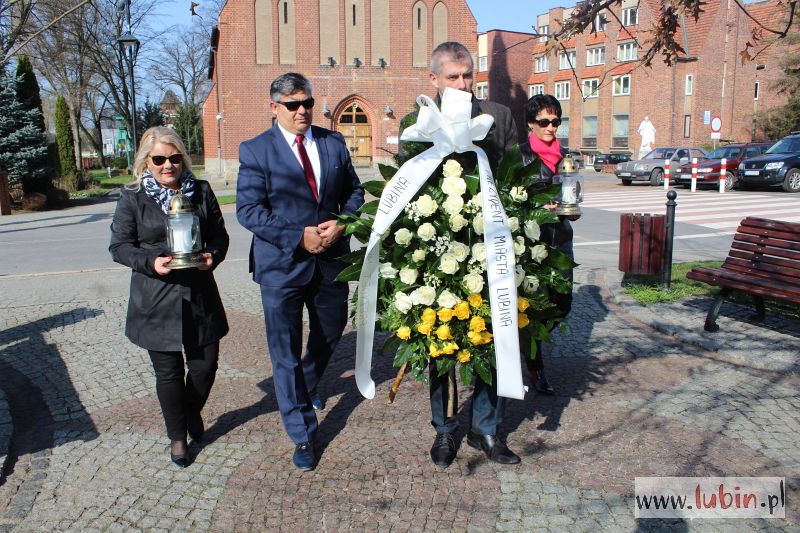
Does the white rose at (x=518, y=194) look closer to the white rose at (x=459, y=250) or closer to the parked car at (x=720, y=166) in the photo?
the white rose at (x=459, y=250)

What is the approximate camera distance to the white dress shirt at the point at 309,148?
3994mm

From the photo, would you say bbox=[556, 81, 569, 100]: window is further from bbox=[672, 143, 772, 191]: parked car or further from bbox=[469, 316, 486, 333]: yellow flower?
bbox=[469, 316, 486, 333]: yellow flower

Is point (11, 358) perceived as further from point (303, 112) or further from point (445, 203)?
point (445, 203)

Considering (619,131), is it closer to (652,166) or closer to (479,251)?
(652,166)

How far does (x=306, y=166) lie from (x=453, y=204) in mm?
1017

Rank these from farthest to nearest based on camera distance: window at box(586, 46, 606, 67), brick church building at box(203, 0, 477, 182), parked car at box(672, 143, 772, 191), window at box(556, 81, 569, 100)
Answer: window at box(556, 81, 569, 100), window at box(586, 46, 606, 67), brick church building at box(203, 0, 477, 182), parked car at box(672, 143, 772, 191)

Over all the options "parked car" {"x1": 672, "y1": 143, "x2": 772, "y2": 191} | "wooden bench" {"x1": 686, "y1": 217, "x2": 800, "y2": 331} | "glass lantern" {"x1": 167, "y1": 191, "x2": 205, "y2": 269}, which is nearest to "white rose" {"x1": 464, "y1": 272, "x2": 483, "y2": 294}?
"glass lantern" {"x1": 167, "y1": 191, "x2": 205, "y2": 269}

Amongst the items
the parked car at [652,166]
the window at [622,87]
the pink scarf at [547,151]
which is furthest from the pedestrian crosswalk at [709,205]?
the window at [622,87]

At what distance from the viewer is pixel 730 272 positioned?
21.1 feet

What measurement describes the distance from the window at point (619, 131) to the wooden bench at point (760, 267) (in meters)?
47.2

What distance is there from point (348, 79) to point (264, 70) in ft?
14.4

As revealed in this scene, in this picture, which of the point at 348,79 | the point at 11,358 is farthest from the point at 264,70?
the point at 11,358

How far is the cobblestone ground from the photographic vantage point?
3.39 m

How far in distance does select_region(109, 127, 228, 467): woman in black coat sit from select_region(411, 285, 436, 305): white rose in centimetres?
120
